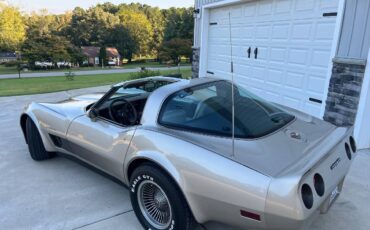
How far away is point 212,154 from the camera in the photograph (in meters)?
1.91

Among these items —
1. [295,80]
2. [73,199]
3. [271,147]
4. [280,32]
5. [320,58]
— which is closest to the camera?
[271,147]

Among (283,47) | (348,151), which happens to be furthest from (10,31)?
(348,151)

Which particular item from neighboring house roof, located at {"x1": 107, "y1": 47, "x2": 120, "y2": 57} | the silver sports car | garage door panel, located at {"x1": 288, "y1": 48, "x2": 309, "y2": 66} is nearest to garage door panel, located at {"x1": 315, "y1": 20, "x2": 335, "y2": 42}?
garage door panel, located at {"x1": 288, "y1": 48, "x2": 309, "y2": 66}

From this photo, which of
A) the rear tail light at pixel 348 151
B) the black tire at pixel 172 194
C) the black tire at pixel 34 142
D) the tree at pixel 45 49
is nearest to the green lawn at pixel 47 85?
the black tire at pixel 34 142

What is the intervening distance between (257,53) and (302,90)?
1.47 meters

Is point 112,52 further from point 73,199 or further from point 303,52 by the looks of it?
point 73,199

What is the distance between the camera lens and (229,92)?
8.84 feet

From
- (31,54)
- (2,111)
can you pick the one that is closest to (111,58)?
(31,54)

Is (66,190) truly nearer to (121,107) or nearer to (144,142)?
(121,107)

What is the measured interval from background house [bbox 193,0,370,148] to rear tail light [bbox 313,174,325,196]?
4.85 feet

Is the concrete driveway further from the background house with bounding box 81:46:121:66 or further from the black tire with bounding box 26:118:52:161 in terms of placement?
the background house with bounding box 81:46:121:66

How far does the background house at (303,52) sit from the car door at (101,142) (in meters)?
1.35

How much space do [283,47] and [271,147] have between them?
404 centimetres

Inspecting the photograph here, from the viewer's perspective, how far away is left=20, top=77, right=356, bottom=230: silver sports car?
67.1 inches
